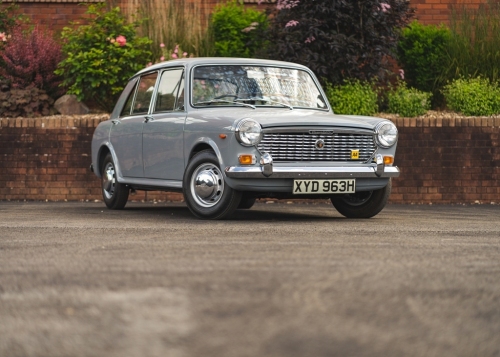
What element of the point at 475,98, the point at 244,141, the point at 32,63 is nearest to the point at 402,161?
the point at 475,98

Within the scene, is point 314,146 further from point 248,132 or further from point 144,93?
point 144,93

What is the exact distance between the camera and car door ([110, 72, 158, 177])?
37.6 feet

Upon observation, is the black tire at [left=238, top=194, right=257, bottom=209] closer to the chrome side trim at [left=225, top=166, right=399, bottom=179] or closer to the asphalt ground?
the chrome side trim at [left=225, top=166, right=399, bottom=179]

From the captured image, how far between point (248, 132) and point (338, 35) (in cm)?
645

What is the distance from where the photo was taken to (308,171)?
32.0 ft

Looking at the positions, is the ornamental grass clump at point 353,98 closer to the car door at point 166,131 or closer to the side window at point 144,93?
the side window at point 144,93

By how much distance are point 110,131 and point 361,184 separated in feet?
11.1

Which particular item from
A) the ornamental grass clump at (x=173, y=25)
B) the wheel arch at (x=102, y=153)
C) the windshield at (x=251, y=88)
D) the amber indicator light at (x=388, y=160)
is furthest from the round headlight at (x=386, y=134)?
the ornamental grass clump at (x=173, y=25)

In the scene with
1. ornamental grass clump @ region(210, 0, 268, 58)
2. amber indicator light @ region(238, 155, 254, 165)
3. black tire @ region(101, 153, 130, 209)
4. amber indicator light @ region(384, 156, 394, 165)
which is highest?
ornamental grass clump @ region(210, 0, 268, 58)

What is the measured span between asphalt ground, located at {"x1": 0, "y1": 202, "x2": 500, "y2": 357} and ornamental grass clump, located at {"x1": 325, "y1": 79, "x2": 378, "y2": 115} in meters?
6.21

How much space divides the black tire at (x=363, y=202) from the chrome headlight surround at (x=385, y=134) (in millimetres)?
439

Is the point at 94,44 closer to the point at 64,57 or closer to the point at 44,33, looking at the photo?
the point at 64,57

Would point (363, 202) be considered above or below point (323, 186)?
below

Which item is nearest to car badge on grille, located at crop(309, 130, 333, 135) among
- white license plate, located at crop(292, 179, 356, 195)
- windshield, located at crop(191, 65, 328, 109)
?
white license plate, located at crop(292, 179, 356, 195)
